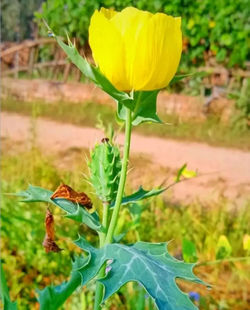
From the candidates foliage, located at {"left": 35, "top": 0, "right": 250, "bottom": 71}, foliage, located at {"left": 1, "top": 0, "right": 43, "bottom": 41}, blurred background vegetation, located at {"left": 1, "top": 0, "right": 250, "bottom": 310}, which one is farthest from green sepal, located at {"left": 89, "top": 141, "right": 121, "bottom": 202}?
foliage, located at {"left": 1, "top": 0, "right": 43, "bottom": 41}

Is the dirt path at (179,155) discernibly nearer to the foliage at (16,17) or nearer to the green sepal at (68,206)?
the green sepal at (68,206)

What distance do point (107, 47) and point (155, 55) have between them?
0.20 ft

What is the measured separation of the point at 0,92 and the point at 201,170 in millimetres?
3829

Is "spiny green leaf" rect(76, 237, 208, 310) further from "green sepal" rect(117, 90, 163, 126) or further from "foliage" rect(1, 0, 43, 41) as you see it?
"foliage" rect(1, 0, 43, 41)

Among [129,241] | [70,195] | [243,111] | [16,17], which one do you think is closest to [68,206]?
[70,195]

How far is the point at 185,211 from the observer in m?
3.02

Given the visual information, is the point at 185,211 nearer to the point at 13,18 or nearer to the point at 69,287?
the point at 69,287

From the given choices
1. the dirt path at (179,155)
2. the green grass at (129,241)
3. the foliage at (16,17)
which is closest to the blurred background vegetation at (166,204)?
the green grass at (129,241)

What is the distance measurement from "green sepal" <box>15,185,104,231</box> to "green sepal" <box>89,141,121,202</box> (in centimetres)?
3

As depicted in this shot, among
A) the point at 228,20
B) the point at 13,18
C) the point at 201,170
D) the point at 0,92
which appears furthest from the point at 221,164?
the point at 13,18

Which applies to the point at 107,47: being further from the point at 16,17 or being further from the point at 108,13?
the point at 16,17

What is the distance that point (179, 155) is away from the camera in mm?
5043

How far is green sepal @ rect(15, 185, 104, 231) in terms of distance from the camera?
79cm

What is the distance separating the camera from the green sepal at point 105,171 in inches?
31.9
